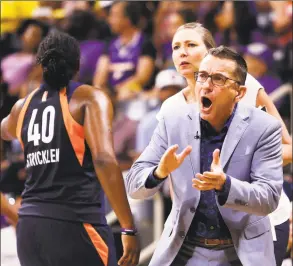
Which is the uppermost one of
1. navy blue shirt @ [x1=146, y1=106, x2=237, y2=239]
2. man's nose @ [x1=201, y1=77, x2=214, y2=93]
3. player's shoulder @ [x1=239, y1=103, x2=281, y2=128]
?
man's nose @ [x1=201, y1=77, x2=214, y2=93]

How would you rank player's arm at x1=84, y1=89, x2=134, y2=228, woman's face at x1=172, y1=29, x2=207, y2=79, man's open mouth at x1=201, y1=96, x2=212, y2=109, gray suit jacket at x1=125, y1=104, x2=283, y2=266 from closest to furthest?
gray suit jacket at x1=125, y1=104, x2=283, y2=266
man's open mouth at x1=201, y1=96, x2=212, y2=109
player's arm at x1=84, y1=89, x2=134, y2=228
woman's face at x1=172, y1=29, x2=207, y2=79

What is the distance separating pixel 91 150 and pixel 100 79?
403 cm

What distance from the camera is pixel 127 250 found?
3.59 meters

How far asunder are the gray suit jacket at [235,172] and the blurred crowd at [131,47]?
8.99ft

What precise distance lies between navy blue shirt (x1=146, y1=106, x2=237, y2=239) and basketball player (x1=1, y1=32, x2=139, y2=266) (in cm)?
50

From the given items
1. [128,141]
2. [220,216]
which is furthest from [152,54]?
[220,216]

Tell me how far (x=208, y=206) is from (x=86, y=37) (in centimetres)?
507

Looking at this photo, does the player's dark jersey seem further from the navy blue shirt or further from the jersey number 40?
the navy blue shirt

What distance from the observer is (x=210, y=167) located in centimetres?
312

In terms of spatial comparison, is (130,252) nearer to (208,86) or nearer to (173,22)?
(208,86)

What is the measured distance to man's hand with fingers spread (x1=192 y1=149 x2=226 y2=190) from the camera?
2819 millimetres

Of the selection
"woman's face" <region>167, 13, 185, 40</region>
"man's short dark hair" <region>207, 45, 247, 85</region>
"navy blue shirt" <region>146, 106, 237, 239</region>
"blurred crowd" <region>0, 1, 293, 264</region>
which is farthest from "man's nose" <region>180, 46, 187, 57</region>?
"woman's face" <region>167, 13, 185, 40</region>

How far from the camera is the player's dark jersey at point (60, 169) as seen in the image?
358 cm

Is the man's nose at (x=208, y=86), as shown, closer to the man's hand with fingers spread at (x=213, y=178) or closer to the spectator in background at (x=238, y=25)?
the man's hand with fingers spread at (x=213, y=178)
